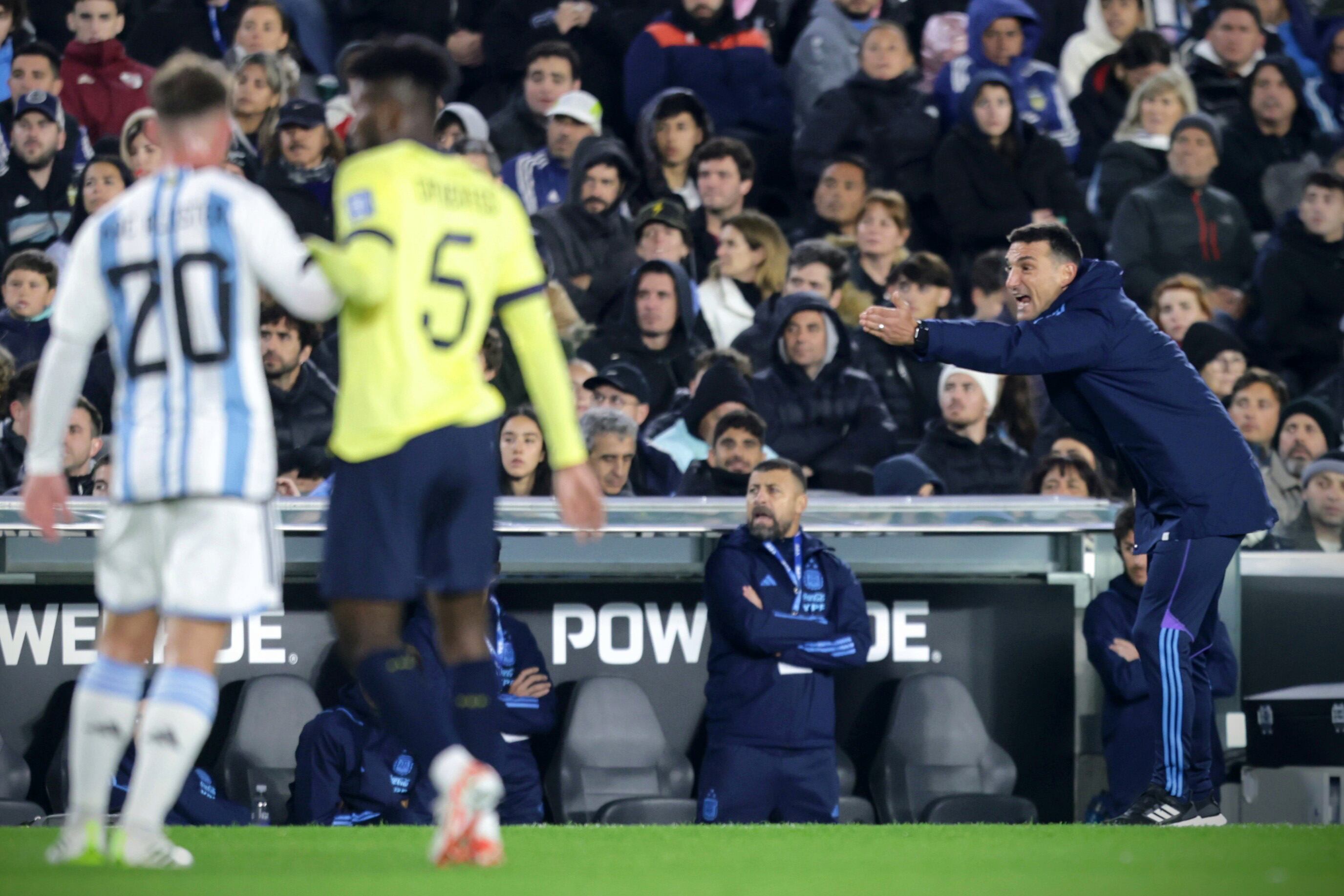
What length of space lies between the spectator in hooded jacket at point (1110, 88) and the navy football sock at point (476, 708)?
29.7 feet

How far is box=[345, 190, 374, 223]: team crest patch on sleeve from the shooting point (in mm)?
4453

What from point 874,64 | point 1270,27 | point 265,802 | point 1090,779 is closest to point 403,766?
point 265,802

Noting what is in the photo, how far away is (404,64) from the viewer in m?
4.64

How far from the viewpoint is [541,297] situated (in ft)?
15.7

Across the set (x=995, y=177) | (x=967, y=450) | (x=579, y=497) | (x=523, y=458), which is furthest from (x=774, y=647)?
(x=995, y=177)

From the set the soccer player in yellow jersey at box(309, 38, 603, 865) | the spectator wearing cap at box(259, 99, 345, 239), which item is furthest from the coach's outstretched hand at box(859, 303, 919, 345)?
the spectator wearing cap at box(259, 99, 345, 239)

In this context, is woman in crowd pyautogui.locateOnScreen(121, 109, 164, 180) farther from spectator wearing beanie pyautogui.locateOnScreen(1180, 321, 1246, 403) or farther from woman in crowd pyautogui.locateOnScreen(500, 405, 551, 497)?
spectator wearing beanie pyautogui.locateOnScreen(1180, 321, 1246, 403)

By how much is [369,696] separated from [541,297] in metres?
1.04

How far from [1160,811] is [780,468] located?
2242 mm

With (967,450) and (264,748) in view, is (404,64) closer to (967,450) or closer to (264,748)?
→ (264,748)

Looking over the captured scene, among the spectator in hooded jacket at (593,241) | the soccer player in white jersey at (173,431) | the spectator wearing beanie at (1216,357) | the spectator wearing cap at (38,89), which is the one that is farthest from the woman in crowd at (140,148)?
the soccer player in white jersey at (173,431)

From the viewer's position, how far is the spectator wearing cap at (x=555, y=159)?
37.6ft

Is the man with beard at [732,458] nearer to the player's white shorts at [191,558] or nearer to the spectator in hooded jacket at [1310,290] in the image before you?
the spectator in hooded jacket at [1310,290]

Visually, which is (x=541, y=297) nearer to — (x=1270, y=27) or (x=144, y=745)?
(x=144, y=745)
